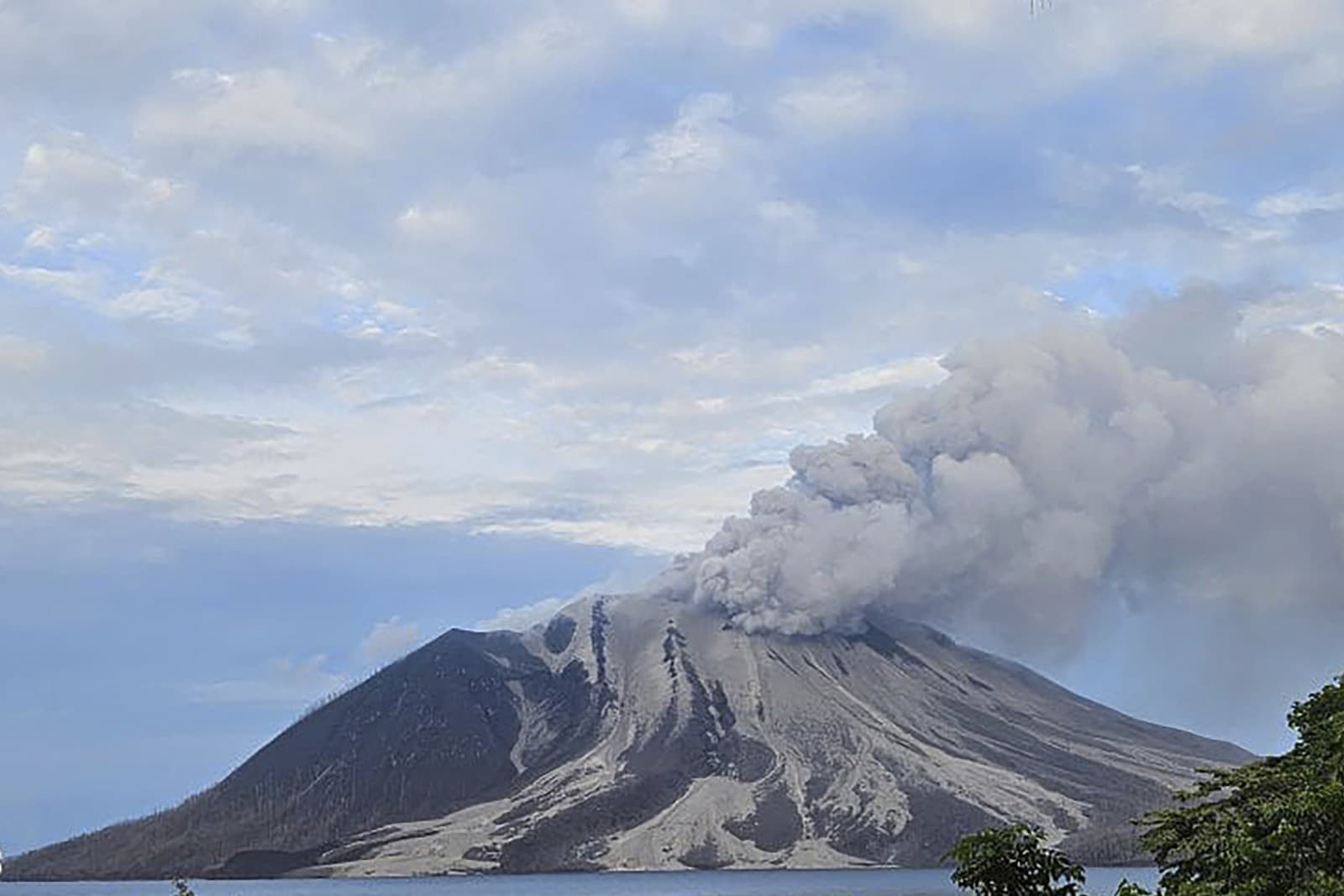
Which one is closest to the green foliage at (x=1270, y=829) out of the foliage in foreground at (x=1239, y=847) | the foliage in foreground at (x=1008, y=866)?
the foliage in foreground at (x=1239, y=847)

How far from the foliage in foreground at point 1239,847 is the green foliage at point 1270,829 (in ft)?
0.06

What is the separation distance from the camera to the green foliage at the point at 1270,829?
1040 inches

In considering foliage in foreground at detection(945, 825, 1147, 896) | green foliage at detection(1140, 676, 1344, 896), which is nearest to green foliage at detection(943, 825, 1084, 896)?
foliage in foreground at detection(945, 825, 1147, 896)

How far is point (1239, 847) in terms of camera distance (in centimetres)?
2669

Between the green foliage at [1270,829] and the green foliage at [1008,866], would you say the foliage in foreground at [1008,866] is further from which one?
the green foliage at [1270,829]

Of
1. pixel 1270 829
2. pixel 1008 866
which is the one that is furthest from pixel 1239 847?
pixel 1008 866

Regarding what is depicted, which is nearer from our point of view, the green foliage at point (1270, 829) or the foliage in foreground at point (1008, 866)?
the foliage in foreground at point (1008, 866)

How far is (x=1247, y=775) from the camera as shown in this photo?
37.5 meters

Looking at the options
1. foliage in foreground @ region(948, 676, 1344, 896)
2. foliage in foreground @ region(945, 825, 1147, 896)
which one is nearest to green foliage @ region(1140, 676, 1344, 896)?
foliage in foreground @ region(948, 676, 1344, 896)

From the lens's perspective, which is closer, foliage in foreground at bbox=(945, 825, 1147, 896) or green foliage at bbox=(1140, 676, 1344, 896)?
foliage in foreground at bbox=(945, 825, 1147, 896)

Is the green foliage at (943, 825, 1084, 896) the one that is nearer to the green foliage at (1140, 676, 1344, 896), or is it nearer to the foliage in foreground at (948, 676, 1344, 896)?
the foliage in foreground at (948, 676, 1344, 896)

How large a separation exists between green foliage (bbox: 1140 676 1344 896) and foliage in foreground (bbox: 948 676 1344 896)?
2 cm

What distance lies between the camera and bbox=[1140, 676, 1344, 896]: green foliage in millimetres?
26422

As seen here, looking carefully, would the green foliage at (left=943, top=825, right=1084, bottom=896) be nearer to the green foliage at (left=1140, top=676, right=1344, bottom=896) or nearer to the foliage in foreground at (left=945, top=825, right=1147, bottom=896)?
the foliage in foreground at (left=945, top=825, right=1147, bottom=896)
